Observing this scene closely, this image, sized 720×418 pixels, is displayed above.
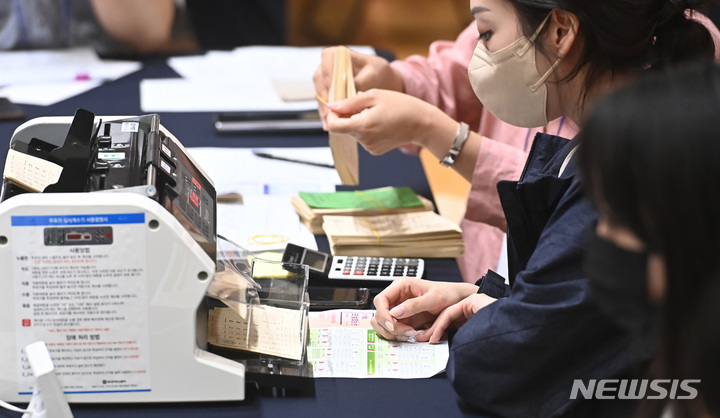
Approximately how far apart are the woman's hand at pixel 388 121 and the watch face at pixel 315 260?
0.84ft

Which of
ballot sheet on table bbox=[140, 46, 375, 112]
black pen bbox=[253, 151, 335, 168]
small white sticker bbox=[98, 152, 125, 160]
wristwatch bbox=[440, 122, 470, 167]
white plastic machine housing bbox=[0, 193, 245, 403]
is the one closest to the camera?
white plastic machine housing bbox=[0, 193, 245, 403]

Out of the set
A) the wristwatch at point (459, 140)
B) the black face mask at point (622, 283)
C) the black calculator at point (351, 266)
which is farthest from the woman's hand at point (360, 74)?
the black face mask at point (622, 283)

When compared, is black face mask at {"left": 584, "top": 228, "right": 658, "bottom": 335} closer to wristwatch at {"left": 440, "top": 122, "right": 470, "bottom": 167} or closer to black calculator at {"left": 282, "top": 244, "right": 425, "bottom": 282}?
black calculator at {"left": 282, "top": 244, "right": 425, "bottom": 282}

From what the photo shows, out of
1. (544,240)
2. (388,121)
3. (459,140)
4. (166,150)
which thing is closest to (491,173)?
(459,140)

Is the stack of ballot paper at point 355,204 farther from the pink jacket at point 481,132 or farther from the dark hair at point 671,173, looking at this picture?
the dark hair at point 671,173

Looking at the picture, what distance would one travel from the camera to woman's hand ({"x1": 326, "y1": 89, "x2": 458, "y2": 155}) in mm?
1501

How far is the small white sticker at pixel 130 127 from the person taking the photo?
111 cm

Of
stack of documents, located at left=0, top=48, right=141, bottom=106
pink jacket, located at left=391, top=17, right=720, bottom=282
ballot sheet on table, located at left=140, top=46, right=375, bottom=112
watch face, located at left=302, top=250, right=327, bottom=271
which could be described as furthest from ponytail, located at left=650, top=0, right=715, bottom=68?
stack of documents, located at left=0, top=48, right=141, bottom=106

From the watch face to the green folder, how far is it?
215mm

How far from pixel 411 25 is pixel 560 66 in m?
4.20

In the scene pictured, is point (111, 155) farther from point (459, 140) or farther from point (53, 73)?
point (53, 73)

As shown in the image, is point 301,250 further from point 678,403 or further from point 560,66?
point 678,403

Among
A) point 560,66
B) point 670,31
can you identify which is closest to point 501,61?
point 560,66

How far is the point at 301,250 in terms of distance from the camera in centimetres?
137
